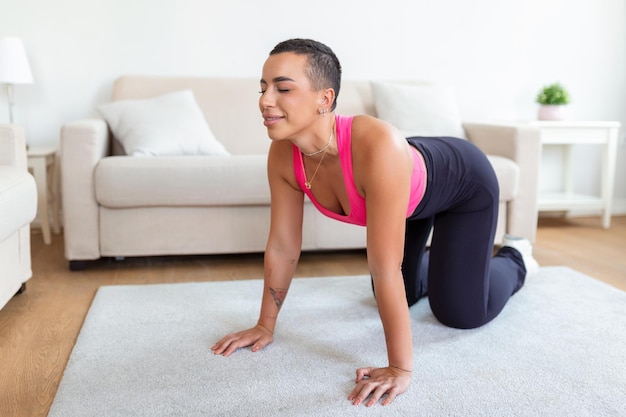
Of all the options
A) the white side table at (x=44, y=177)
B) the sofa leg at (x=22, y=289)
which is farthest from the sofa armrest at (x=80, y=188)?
the white side table at (x=44, y=177)

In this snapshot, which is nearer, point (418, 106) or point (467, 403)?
point (467, 403)

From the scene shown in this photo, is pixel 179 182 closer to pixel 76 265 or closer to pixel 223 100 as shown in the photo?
pixel 76 265

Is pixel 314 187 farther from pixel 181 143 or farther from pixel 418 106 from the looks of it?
pixel 418 106

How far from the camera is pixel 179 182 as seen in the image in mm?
2525

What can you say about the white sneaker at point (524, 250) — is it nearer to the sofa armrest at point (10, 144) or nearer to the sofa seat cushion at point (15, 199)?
the sofa seat cushion at point (15, 199)

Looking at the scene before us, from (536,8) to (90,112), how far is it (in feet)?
9.22

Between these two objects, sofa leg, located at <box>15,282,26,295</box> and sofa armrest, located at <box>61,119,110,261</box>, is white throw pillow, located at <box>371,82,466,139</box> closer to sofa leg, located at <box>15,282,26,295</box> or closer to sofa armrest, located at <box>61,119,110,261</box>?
sofa armrest, located at <box>61,119,110,261</box>

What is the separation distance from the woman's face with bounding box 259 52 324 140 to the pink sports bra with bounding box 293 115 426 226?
13cm

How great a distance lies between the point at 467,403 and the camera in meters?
1.40

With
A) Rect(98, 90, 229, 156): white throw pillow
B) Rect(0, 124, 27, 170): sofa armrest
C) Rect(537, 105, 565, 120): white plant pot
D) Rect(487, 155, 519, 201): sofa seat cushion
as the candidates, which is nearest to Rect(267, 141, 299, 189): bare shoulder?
Rect(0, 124, 27, 170): sofa armrest

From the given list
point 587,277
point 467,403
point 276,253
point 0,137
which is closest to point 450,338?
point 467,403

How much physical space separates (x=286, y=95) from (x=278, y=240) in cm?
47

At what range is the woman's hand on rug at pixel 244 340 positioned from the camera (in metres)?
1.69

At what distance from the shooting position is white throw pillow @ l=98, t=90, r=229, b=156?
2.83 meters
